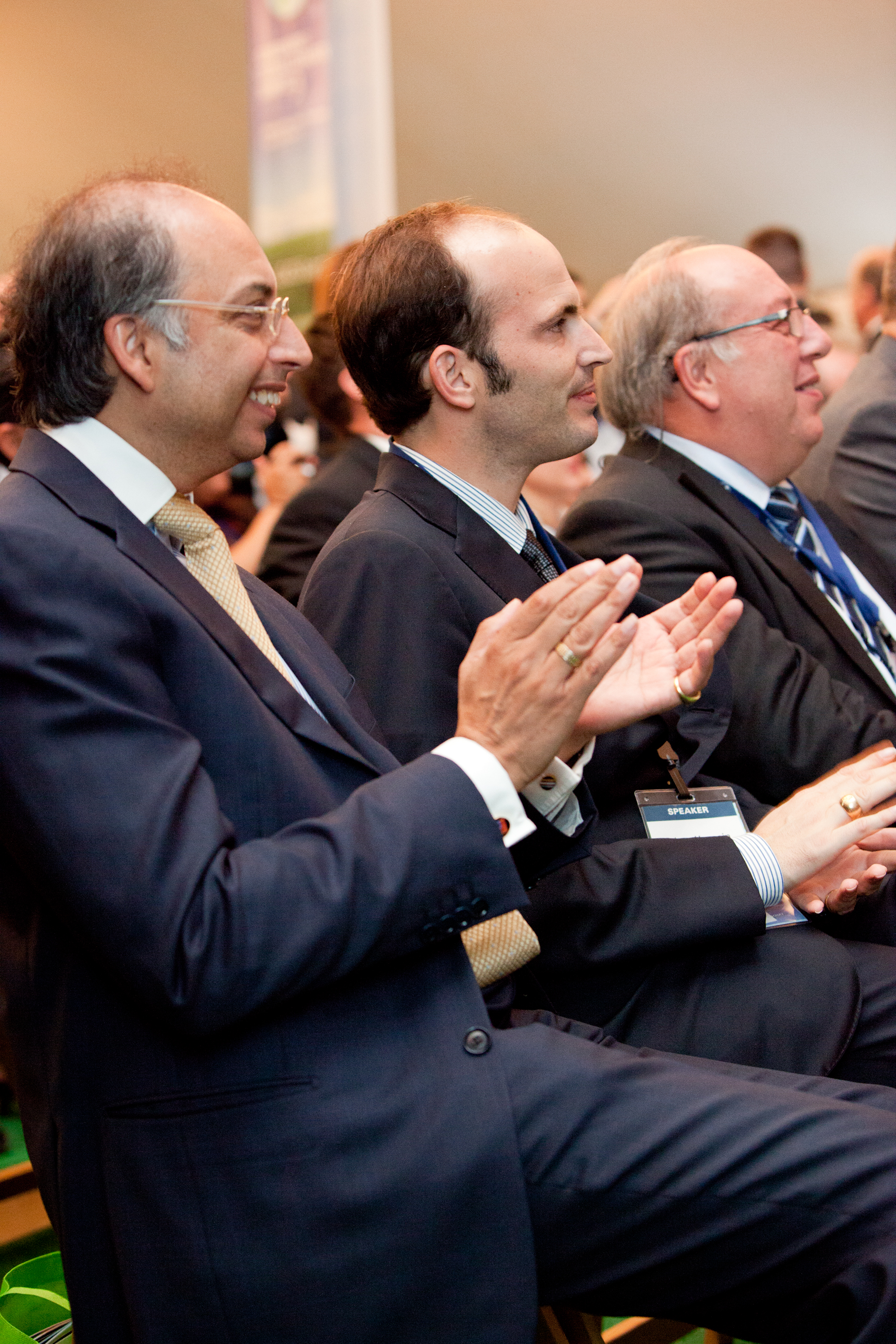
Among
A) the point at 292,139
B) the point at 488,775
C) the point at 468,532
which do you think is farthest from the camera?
the point at 292,139

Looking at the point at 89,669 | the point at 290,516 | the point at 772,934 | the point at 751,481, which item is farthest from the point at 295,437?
the point at 89,669

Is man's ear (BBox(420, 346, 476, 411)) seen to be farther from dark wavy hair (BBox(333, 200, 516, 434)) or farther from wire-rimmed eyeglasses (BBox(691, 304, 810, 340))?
wire-rimmed eyeglasses (BBox(691, 304, 810, 340))

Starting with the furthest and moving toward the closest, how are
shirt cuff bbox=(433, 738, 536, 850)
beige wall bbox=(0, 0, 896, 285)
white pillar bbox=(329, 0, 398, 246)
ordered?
beige wall bbox=(0, 0, 896, 285), white pillar bbox=(329, 0, 398, 246), shirt cuff bbox=(433, 738, 536, 850)

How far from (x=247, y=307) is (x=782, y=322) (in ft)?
4.88

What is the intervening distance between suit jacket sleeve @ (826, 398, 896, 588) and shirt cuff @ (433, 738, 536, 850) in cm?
187

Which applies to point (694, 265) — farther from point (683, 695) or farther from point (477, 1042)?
point (477, 1042)

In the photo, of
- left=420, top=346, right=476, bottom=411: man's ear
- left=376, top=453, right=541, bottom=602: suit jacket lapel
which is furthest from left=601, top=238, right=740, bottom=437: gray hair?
left=376, top=453, right=541, bottom=602: suit jacket lapel

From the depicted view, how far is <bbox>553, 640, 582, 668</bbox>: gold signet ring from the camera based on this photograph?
1.11 m

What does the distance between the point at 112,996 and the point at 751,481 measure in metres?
1.77

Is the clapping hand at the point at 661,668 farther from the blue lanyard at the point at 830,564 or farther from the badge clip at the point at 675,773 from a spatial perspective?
the blue lanyard at the point at 830,564

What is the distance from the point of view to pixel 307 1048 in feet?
3.43

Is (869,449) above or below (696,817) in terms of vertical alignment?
above

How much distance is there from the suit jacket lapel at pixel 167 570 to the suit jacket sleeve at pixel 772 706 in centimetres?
98

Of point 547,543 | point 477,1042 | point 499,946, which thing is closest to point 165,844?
point 477,1042
